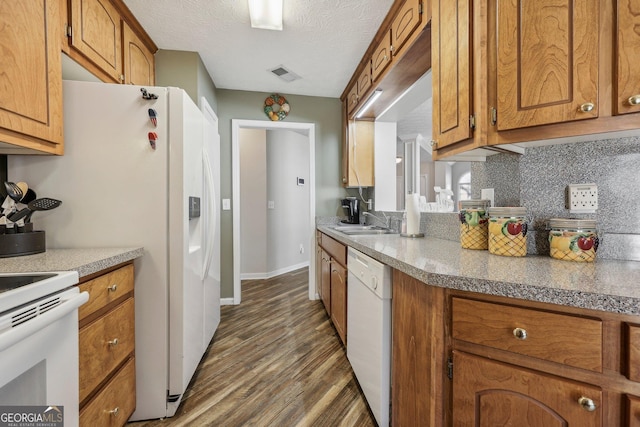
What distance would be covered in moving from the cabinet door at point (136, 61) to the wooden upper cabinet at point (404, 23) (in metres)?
1.79

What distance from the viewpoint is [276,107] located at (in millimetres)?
3150

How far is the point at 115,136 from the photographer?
1.40 m

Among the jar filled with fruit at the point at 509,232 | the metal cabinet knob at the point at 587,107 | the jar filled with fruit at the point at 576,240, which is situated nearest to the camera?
the metal cabinet knob at the point at 587,107

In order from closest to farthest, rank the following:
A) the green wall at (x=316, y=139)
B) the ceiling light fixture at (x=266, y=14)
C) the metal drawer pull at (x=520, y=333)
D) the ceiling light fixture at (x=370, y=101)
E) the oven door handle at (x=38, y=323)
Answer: the oven door handle at (x=38, y=323) < the metal drawer pull at (x=520, y=333) < the ceiling light fixture at (x=266, y=14) < the ceiling light fixture at (x=370, y=101) < the green wall at (x=316, y=139)

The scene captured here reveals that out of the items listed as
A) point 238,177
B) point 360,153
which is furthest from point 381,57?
point 238,177

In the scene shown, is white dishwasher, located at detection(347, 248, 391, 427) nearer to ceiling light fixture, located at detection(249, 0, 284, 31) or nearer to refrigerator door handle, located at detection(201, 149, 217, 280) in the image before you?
refrigerator door handle, located at detection(201, 149, 217, 280)

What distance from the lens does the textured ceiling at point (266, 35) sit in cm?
184

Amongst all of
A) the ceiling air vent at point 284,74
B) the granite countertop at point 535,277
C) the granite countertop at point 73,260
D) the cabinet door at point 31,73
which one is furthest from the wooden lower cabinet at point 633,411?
the ceiling air vent at point 284,74

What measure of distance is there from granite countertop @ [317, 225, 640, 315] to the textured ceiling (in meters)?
1.69

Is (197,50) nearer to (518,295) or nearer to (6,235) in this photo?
(6,235)

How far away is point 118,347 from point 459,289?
143 cm

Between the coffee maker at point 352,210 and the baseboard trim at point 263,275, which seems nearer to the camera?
the coffee maker at point 352,210

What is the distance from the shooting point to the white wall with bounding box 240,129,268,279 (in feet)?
13.8

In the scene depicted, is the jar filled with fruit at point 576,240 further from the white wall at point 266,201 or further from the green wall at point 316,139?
the white wall at point 266,201
